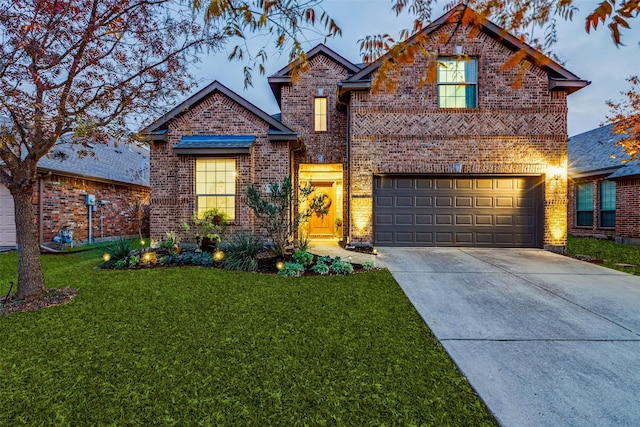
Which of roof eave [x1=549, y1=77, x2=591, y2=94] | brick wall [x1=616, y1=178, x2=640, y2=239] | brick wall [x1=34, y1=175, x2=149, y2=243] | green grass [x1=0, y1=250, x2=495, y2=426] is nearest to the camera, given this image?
green grass [x1=0, y1=250, x2=495, y2=426]

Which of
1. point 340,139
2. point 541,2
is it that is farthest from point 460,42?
point 541,2

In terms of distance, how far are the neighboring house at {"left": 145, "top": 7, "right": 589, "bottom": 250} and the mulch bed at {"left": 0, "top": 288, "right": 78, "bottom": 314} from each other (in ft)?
15.1

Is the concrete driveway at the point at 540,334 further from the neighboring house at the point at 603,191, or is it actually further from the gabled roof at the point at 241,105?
the neighboring house at the point at 603,191

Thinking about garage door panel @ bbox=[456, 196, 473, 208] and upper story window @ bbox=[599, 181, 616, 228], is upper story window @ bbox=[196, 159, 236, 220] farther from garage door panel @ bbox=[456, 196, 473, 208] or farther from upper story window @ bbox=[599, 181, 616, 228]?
upper story window @ bbox=[599, 181, 616, 228]

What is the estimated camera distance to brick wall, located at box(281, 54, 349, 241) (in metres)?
11.3

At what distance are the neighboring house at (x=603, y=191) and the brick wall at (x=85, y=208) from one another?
20.0m

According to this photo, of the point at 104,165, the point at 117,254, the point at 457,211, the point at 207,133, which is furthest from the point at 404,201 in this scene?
the point at 104,165

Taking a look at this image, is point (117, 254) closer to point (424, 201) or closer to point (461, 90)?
point (424, 201)

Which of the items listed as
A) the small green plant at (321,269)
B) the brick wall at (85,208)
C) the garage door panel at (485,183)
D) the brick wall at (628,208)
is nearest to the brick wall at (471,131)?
the garage door panel at (485,183)

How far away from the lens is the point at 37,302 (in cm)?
455

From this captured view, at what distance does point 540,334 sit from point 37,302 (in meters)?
6.96

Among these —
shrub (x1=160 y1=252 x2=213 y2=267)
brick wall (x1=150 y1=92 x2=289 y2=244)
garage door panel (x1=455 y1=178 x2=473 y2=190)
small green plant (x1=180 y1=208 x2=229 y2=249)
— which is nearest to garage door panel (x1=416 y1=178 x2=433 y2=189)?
garage door panel (x1=455 y1=178 x2=473 y2=190)

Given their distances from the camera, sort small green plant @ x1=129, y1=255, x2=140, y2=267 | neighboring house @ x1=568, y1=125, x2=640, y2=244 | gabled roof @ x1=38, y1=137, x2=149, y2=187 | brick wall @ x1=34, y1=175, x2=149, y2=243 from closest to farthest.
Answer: small green plant @ x1=129, y1=255, x2=140, y2=267 < brick wall @ x1=34, y1=175, x2=149, y2=243 < gabled roof @ x1=38, y1=137, x2=149, y2=187 < neighboring house @ x1=568, y1=125, x2=640, y2=244

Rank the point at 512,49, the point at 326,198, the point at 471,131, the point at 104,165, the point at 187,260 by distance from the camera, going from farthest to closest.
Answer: the point at 104,165
the point at 326,198
the point at 512,49
the point at 471,131
the point at 187,260
